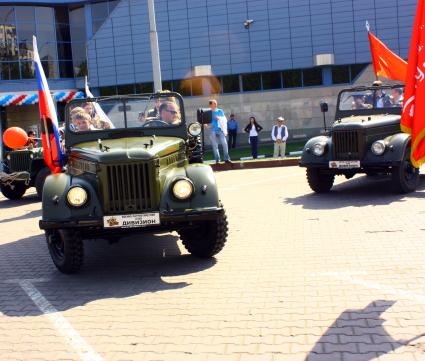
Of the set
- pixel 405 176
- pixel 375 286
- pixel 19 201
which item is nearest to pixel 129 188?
pixel 375 286

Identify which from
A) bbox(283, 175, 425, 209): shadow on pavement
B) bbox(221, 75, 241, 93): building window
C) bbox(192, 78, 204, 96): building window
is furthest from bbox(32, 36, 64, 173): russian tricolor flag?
bbox(221, 75, 241, 93): building window

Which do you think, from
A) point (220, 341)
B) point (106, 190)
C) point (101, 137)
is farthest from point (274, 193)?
point (220, 341)

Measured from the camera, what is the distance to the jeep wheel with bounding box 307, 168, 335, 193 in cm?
1084

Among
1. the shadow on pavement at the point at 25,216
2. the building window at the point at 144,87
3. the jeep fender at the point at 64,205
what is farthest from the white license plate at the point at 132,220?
the building window at the point at 144,87

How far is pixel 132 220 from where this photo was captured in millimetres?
5902

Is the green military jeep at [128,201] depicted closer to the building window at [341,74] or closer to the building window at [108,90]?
the building window at [341,74]

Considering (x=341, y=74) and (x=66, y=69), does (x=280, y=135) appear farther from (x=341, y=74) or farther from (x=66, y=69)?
(x=66, y=69)

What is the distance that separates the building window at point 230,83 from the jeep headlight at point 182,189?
23585 mm

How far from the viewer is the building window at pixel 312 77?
2880 cm

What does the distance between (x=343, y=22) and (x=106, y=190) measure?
2477 centimetres

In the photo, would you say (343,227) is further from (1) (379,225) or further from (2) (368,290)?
(2) (368,290)

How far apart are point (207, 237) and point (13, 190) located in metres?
8.56

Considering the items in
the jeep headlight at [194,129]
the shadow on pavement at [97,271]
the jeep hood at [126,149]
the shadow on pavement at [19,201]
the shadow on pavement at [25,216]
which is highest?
the jeep headlight at [194,129]

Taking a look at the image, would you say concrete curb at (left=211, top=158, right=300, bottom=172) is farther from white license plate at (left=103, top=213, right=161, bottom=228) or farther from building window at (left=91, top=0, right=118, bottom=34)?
building window at (left=91, top=0, right=118, bottom=34)
